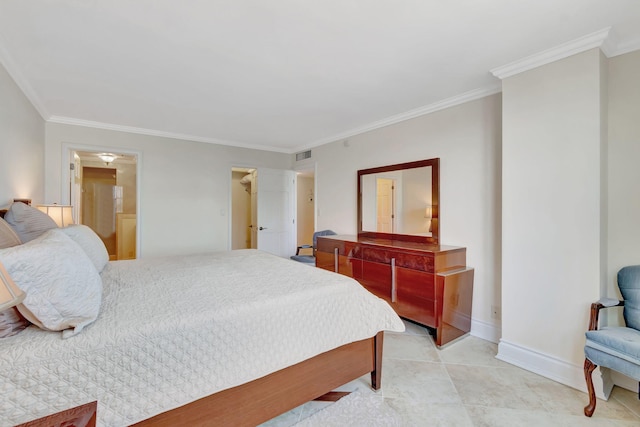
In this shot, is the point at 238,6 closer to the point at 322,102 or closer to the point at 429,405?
the point at 322,102

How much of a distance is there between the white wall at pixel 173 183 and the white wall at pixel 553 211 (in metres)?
4.00

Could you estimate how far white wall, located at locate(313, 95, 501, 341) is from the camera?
2.67 metres

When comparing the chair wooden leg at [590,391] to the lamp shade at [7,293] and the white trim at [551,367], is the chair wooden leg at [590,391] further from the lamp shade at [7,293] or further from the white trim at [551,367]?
the lamp shade at [7,293]

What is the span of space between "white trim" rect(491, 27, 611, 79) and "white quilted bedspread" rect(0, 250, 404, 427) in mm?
2123

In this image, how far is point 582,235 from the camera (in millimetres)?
1950

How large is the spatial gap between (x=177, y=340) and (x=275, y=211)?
4.18 m

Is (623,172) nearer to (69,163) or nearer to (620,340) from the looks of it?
(620,340)

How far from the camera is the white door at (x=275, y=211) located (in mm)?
5180

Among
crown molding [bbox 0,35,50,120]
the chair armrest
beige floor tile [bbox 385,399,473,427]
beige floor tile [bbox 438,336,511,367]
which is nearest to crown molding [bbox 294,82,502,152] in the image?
the chair armrest

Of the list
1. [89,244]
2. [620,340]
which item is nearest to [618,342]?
[620,340]

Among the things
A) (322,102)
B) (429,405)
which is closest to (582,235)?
(429,405)

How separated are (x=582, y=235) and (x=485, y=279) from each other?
0.95 metres

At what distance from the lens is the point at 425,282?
8.52 feet

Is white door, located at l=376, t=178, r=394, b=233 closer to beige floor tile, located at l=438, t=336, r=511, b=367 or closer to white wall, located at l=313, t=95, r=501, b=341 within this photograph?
white wall, located at l=313, t=95, r=501, b=341
